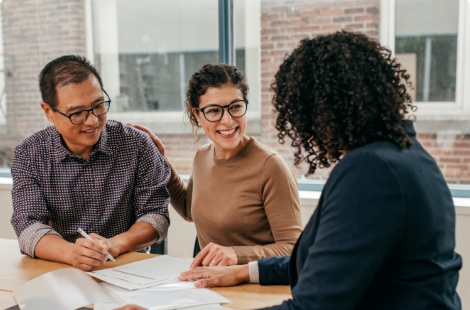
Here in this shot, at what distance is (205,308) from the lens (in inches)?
48.9

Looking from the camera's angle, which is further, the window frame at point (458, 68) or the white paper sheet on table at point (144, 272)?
the window frame at point (458, 68)

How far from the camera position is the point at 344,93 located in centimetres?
99

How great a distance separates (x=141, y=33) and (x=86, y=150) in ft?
6.22

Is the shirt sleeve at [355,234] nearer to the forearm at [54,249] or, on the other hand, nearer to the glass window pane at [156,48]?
the forearm at [54,249]

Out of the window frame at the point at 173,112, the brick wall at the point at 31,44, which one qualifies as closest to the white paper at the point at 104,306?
the window frame at the point at 173,112

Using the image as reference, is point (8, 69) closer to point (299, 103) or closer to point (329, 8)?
point (329, 8)

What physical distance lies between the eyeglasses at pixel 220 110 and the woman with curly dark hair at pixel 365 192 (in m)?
0.79

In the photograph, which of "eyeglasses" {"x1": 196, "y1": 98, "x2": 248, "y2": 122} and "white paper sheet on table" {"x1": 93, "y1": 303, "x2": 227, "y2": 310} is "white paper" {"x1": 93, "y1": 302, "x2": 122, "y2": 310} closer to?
"white paper sheet on table" {"x1": 93, "y1": 303, "x2": 227, "y2": 310}

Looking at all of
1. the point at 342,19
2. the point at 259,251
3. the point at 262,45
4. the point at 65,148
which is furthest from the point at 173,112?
the point at 259,251

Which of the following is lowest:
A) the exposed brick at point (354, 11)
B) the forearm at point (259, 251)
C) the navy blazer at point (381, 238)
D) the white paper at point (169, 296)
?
the white paper at point (169, 296)

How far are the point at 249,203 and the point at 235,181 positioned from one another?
111mm

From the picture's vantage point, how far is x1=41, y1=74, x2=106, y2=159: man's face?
5.98ft

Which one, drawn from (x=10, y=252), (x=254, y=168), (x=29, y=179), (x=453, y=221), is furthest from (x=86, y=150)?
(x=453, y=221)

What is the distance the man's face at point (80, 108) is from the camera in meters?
1.82
